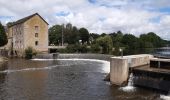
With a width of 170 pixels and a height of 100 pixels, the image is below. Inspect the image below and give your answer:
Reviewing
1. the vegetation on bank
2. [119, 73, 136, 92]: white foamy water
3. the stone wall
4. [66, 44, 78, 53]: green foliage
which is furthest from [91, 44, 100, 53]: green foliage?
[119, 73, 136, 92]: white foamy water

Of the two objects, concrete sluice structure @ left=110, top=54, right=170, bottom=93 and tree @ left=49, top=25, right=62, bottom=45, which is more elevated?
tree @ left=49, top=25, right=62, bottom=45

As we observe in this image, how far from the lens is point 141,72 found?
89.6ft

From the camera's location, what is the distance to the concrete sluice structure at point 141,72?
25266 mm

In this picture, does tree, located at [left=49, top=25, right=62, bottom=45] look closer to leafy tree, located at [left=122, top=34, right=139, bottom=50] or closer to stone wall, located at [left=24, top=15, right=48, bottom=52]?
leafy tree, located at [left=122, top=34, right=139, bottom=50]

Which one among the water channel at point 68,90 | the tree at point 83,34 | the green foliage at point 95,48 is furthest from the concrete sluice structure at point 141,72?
the tree at point 83,34

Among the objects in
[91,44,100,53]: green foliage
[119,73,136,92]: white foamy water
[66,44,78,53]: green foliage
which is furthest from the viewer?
[91,44,100,53]: green foliage

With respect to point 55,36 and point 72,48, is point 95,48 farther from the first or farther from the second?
point 55,36

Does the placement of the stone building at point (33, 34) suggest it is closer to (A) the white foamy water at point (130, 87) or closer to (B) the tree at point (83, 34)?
(A) the white foamy water at point (130, 87)

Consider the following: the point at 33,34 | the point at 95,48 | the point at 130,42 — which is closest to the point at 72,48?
the point at 95,48

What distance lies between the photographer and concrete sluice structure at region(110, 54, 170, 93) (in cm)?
2527

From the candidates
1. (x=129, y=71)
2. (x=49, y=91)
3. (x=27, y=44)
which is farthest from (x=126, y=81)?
(x=27, y=44)

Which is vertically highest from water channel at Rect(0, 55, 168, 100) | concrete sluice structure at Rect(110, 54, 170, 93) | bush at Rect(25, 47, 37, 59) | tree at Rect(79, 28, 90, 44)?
tree at Rect(79, 28, 90, 44)

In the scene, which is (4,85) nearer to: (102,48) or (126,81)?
(126,81)

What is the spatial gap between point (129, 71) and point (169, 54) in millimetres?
7277
